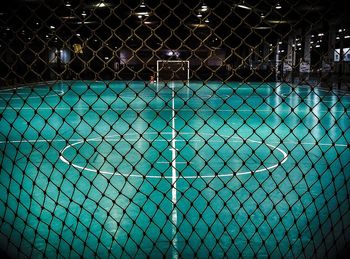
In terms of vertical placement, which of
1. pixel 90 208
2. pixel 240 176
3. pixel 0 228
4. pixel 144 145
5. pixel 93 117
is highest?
pixel 0 228

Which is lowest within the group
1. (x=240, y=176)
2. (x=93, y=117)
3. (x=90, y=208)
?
(x=93, y=117)

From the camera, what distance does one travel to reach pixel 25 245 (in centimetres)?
361

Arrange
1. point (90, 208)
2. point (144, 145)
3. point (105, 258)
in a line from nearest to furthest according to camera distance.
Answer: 1. point (105, 258)
2. point (90, 208)
3. point (144, 145)

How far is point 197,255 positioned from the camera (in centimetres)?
346

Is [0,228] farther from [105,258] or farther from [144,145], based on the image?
[144,145]

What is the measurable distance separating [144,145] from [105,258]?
4648mm

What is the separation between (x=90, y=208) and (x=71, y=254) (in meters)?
1.14

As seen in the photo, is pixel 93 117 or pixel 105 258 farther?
pixel 93 117

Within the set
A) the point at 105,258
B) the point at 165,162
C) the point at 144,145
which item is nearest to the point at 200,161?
the point at 165,162

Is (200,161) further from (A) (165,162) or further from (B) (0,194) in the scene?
(B) (0,194)

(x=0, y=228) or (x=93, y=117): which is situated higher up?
(x=0, y=228)

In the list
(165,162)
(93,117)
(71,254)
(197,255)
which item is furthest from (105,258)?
(93,117)

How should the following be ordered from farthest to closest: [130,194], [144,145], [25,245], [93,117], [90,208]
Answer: [93,117], [144,145], [130,194], [90,208], [25,245]

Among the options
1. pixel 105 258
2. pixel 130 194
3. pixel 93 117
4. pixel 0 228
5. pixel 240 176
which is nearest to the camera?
pixel 105 258
